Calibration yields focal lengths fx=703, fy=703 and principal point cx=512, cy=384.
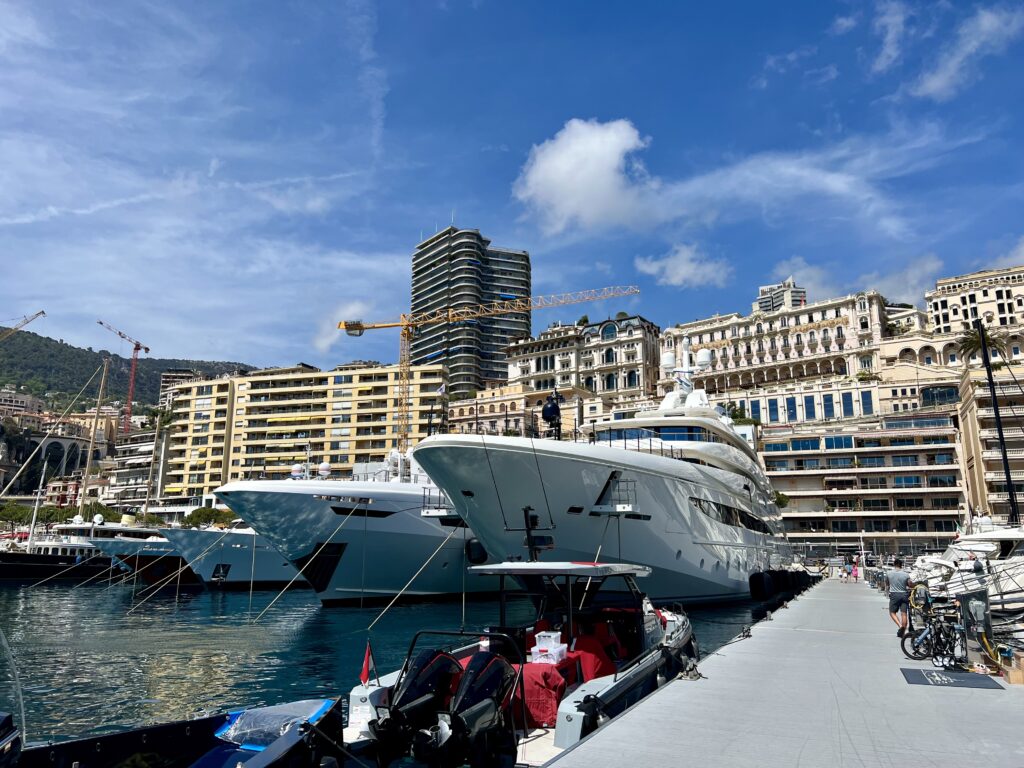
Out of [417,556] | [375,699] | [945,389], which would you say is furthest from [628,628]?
[945,389]

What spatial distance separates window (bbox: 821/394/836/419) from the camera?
78.6 meters

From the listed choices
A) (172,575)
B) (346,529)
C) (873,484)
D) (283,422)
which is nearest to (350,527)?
(346,529)

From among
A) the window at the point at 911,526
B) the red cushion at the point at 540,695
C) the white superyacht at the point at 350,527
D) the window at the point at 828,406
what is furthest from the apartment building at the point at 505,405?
the red cushion at the point at 540,695

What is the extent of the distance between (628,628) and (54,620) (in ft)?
74.7

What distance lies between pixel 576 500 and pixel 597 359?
84016 millimetres

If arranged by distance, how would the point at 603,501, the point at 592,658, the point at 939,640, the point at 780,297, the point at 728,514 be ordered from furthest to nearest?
the point at 780,297 → the point at 728,514 → the point at 603,501 → the point at 939,640 → the point at 592,658

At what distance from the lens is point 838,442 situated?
228ft

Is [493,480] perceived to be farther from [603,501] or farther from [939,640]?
[939,640]

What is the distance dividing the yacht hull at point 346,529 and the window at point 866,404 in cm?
6424

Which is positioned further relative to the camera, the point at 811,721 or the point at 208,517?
the point at 208,517

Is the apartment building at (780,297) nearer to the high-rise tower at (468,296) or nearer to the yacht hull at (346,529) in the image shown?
the high-rise tower at (468,296)

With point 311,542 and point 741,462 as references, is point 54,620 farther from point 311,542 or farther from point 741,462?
point 741,462

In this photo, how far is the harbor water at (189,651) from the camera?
12.1m

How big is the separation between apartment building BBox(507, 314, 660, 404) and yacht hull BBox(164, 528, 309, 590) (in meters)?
59.9
